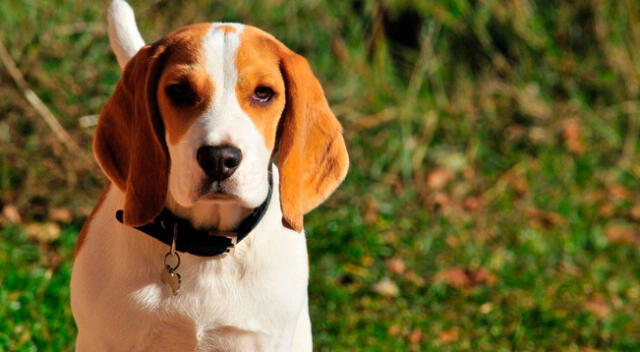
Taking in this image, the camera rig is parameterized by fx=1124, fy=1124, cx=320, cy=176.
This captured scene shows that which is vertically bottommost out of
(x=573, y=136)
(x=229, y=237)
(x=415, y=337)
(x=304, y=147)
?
(x=573, y=136)

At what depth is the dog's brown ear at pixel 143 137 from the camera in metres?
3.38

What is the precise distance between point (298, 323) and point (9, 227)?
2.35 meters

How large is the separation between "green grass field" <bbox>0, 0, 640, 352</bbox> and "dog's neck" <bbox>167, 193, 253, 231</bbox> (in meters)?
1.43

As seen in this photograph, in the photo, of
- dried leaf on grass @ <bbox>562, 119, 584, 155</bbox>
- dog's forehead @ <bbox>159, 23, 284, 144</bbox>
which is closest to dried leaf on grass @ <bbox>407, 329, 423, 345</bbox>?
dog's forehead @ <bbox>159, 23, 284, 144</bbox>

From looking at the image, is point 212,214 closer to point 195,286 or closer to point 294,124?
point 195,286

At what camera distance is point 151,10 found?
7.14 meters

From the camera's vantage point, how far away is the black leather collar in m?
3.54

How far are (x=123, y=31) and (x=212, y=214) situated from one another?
869 millimetres

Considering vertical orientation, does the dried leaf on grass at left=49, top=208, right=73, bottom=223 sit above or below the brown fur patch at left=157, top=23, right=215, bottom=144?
below

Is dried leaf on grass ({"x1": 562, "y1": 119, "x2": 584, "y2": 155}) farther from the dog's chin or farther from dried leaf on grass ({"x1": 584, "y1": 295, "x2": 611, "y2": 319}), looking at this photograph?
the dog's chin

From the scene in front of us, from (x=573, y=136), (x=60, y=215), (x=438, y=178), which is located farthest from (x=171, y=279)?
(x=573, y=136)

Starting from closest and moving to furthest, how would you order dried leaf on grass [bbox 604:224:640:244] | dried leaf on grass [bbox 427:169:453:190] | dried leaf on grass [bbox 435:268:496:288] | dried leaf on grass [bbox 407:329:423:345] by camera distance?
dried leaf on grass [bbox 407:329:423:345] < dried leaf on grass [bbox 435:268:496:288] < dried leaf on grass [bbox 604:224:640:244] < dried leaf on grass [bbox 427:169:453:190]

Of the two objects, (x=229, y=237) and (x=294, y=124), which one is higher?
(x=294, y=124)

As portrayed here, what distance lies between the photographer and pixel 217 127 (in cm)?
321
